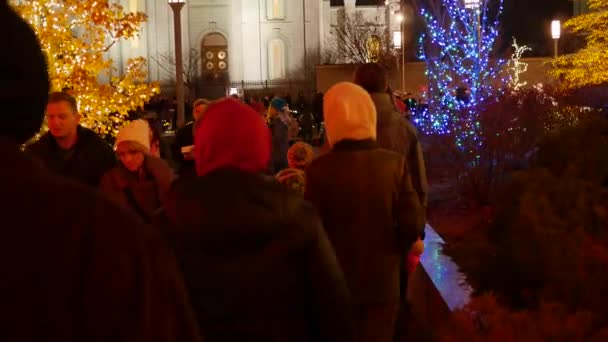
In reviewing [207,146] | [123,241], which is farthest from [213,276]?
[123,241]

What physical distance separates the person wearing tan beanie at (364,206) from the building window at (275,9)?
63.8 meters

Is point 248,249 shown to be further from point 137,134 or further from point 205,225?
point 137,134

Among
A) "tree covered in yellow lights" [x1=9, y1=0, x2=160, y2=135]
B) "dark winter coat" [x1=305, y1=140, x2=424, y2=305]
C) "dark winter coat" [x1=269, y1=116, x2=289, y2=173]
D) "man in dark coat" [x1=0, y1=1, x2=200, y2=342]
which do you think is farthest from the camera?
"tree covered in yellow lights" [x1=9, y1=0, x2=160, y2=135]

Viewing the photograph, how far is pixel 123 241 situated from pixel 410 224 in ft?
12.2

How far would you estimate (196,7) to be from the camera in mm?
67188

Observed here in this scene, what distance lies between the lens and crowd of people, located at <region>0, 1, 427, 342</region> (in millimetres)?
1407

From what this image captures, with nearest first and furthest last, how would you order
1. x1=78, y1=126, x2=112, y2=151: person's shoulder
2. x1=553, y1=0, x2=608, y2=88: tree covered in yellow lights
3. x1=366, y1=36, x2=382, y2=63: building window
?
1. x1=78, y1=126, x2=112, y2=151: person's shoulder
2. x1=553, y1=0, x2=608, y2=88: tree covered in yellow lights
3. x1=366, y1=36, x2=382, y2=63: building window

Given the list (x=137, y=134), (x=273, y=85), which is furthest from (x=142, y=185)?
(x=273, y=85)

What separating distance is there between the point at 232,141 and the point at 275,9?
65995mm

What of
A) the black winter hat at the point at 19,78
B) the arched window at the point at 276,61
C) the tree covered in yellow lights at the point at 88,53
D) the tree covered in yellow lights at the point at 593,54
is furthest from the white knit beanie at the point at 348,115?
the arched window at the point at 276,61

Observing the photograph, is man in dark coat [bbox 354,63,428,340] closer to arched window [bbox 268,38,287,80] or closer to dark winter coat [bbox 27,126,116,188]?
dark winter coat [bbox 27,126,116,188]

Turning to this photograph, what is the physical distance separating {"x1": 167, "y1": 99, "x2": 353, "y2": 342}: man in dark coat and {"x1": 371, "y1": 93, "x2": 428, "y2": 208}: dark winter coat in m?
3.63

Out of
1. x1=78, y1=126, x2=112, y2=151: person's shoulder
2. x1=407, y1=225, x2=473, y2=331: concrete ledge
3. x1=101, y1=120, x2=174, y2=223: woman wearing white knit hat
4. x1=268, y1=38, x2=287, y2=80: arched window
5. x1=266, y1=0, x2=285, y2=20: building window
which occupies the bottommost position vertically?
x1=407, y1=225, x2=473, y2=331: concrete ledge

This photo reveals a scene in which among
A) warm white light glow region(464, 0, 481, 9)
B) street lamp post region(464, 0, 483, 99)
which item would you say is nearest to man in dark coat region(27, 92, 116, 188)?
street lamp post region(464, 0, 483, 99)
